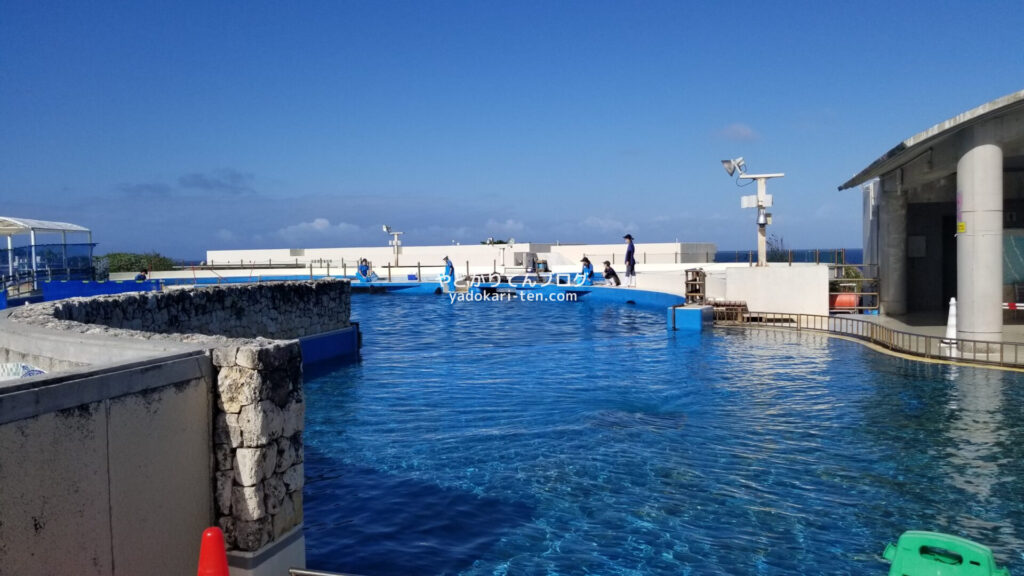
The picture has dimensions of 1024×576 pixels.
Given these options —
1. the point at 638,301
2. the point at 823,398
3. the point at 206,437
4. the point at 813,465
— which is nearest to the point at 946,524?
the point at 813,465

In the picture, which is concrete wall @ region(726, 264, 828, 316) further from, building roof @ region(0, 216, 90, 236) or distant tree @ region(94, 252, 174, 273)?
distant tree @ region(94, 252, 174, 273)

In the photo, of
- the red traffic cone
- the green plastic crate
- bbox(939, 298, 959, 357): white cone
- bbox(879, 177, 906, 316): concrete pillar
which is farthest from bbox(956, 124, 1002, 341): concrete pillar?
the red traffic cone

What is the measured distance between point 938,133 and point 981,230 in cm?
184

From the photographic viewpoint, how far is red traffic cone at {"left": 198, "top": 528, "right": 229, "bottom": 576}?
3.76 metres

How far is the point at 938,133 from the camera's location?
12.8m

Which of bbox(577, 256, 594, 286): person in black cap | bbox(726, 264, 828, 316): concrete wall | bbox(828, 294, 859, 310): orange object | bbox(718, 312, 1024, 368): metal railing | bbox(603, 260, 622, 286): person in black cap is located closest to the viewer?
bbox(718, 312, 1024, 368): metal railing

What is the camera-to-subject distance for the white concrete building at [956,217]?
39.9 ft

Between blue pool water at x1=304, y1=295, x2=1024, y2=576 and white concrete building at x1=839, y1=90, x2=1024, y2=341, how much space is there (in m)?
1.59

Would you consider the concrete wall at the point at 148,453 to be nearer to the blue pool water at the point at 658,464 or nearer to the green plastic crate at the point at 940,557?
the blue pool water at the point at 658,464

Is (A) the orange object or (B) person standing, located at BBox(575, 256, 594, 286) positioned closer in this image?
(A) the orange object

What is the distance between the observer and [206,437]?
4.66 m

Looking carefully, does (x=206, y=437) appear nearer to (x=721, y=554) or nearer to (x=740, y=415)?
(x=721, y=554)

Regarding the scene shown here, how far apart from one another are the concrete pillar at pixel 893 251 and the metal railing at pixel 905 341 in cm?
225

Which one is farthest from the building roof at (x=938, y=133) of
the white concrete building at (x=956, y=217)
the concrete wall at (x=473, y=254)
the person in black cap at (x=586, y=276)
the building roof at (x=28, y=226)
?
the concrete wall at (x=473, y=254)
